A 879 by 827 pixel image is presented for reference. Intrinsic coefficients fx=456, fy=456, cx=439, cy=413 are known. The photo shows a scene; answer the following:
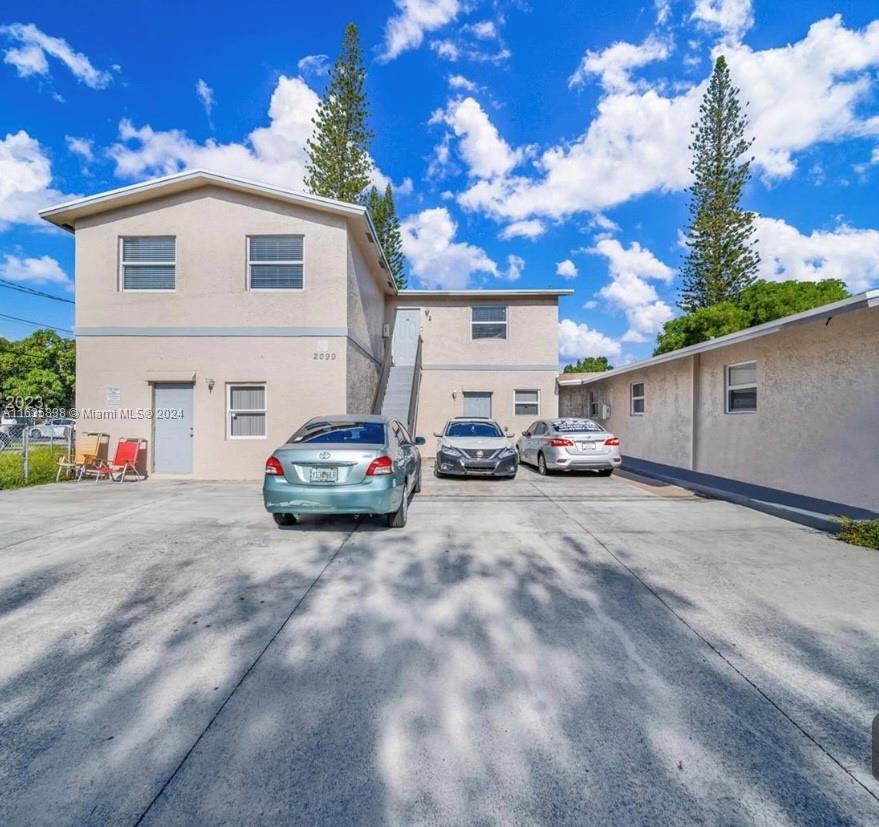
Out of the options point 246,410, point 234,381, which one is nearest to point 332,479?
point 246,410

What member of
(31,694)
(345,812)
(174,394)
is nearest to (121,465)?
(174,394)

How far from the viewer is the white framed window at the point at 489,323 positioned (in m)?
17.0

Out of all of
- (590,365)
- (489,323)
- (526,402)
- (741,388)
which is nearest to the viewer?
(741,388)

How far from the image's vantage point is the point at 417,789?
1.97 meters

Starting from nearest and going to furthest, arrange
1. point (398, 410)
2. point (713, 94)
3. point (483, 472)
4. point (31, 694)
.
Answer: point (31, 694), point (483, 472), point (398, 410), point (713, 94)

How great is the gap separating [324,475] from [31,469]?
30.2ft

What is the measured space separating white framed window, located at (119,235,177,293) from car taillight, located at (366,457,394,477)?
855cm

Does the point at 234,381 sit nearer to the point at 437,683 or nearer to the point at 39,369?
the point at 437,683

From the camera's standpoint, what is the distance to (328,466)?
5652 millimetres

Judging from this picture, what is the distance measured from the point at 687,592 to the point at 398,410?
35.9 feet

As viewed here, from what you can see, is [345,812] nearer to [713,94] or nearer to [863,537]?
[863,537]

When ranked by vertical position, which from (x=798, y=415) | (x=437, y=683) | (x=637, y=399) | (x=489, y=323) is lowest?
(x=437, y=683)

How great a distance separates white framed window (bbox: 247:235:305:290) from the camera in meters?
10.9

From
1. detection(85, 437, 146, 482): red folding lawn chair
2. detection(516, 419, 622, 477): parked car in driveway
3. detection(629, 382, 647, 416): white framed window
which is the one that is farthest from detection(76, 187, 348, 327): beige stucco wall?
detection(629, 382, 647, 416): white framed window
